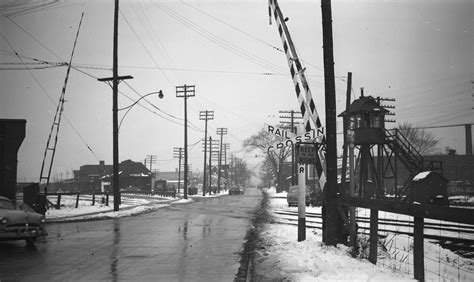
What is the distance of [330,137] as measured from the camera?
8719 mm

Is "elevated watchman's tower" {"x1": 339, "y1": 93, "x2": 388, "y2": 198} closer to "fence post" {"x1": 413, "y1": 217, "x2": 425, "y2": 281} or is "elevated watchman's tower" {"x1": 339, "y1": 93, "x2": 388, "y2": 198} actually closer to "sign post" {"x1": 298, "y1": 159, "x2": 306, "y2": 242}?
"sign post" {"x1": 298, "y1": 159, "x2": 306, "y2": 242}

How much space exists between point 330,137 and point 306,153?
757 millimetres

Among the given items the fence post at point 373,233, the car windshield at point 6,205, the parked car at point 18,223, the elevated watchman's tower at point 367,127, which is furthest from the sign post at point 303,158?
the elevated watchman's tower at point 367,127

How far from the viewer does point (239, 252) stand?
962cm

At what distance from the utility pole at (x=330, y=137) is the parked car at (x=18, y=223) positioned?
759 cm

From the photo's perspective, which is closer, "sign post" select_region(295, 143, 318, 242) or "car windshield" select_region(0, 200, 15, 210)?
"sign post" select_region(295, 143, 318, 242)

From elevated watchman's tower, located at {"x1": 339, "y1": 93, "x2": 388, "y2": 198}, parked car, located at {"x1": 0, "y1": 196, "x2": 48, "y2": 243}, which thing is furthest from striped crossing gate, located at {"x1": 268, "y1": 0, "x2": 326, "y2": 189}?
elevated watchman's tower, located at {"x1": 339, "y1": 93, "x2": 388, "y2": 198}

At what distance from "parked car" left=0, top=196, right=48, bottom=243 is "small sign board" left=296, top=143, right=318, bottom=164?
7.23 metres

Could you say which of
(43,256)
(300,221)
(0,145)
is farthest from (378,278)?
(0,145)

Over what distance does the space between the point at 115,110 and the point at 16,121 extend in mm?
6171

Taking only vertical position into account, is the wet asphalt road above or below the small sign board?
below

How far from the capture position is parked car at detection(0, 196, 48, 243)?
32.4 feet

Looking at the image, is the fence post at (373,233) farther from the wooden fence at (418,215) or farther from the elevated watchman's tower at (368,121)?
the elevated watchman's tower at (368,121)

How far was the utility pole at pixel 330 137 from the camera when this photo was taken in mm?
8453
